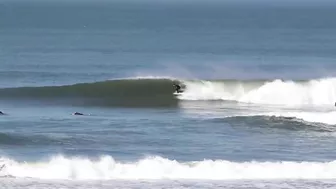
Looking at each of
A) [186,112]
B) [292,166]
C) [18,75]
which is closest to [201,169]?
[292,166]

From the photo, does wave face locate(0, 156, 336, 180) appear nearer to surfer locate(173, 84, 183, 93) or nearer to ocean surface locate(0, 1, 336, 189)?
ocean surface locate(0, 1, 336, 189)

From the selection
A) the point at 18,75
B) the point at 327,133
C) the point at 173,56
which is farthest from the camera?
the point at 173,56

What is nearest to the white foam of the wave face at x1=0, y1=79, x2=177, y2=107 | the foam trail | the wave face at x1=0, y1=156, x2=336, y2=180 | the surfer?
the surfer

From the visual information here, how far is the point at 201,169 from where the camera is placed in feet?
81.4

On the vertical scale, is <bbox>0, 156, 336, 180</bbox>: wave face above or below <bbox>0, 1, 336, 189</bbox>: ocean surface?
below

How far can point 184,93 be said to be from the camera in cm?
→ 4094

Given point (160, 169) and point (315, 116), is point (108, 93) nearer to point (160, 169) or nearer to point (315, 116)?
point (315, 116)

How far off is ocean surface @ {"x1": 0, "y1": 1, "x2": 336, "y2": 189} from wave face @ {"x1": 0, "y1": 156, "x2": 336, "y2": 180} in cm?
3

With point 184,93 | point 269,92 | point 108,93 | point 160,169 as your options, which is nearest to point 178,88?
point 184,93

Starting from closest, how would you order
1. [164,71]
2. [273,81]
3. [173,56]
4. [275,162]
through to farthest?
[275,162] → [273,81] → [164,71] → [173,56]

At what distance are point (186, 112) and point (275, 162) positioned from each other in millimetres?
9915

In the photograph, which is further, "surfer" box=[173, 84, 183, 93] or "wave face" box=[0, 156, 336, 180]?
"surfer" box=[173, 84, 183, 93]

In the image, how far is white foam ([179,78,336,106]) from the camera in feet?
131

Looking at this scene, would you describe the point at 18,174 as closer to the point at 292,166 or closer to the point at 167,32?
the point at 292,166
